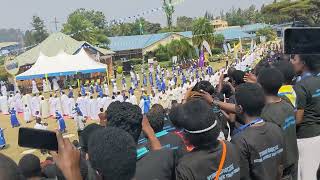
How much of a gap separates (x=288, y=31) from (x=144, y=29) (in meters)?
71.8

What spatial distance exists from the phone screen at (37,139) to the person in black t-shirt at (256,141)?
1512 millimetres

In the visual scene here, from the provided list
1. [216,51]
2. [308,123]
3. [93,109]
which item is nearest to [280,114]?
[308,123]

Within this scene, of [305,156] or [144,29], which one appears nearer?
[305,156]

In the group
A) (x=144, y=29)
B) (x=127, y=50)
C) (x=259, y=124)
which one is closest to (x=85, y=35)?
(x=127, y=50)

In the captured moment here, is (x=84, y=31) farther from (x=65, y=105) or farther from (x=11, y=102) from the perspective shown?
(x=65, y=105)

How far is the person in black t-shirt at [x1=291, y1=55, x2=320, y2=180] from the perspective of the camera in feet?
12.7

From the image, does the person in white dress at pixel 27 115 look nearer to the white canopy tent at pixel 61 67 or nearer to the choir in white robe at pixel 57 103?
the choir in white robe at pixel 57 103

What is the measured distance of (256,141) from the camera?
2.99 metres

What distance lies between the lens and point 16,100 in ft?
68.9

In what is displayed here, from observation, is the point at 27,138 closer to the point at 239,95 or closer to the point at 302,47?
the point at 302,47

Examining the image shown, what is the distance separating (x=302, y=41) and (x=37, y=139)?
152cm

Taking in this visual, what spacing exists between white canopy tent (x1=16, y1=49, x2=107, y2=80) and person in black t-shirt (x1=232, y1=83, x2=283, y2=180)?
853 inches

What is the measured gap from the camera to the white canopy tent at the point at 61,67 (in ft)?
79.3

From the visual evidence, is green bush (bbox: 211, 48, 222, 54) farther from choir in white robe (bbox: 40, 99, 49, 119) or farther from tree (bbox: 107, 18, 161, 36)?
choir in white robe (bbox: 40, 99, 49, 119)
